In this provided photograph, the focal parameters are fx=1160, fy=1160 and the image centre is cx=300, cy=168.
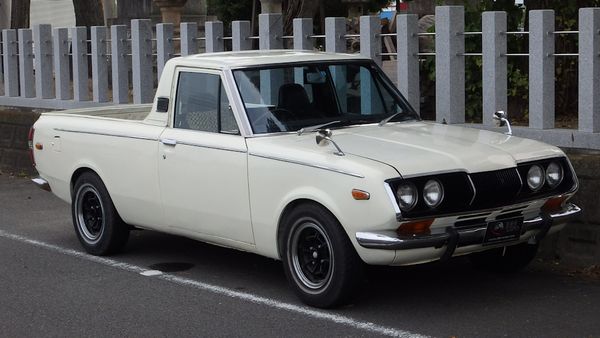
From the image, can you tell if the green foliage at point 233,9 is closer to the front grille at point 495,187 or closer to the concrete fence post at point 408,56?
the concrete fence post at point 408,56

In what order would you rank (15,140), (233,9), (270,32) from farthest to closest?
(233,9) < (15,140) < (270,32)

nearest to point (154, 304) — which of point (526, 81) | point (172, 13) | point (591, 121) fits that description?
point (591, 121)

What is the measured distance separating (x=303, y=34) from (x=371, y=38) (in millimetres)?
976

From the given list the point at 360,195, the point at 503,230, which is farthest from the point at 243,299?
the point at 503,230

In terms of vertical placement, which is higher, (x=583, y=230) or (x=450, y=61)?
(x=450, y=61)

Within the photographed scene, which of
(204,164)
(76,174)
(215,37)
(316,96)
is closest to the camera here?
(204,164)

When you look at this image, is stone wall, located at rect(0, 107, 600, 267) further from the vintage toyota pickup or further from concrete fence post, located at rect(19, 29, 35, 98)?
concrete fence post, located at rect(19, 29, 35, 98)

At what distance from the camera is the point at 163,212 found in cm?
916

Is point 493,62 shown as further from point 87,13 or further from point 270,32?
point 87,13

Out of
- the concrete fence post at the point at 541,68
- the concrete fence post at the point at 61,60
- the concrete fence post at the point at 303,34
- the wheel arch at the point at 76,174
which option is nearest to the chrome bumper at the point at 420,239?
the concrete fence post at the point at 541,68

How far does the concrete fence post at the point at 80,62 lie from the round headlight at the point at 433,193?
9.58m

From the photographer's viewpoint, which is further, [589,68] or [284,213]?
[589,68]

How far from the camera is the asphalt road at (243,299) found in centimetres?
745

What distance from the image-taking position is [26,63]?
17406 millimetres
